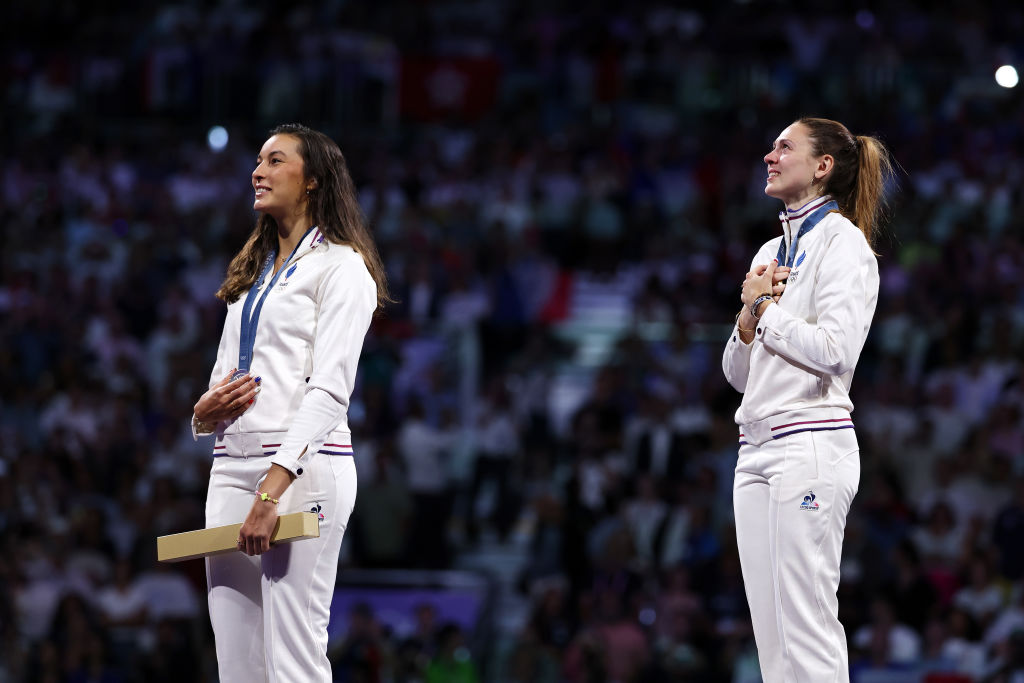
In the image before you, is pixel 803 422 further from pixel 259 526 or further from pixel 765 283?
pixel 259 526

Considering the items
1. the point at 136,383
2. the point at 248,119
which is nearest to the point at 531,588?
the point at 136,383

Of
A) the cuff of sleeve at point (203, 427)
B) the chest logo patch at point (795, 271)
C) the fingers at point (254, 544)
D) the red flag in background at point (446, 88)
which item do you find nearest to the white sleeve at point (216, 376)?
the cuff of sleeve at point (203, 427)

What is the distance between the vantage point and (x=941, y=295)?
11742mm

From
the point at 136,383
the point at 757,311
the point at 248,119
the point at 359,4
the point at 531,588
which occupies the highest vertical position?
the point at 359,4

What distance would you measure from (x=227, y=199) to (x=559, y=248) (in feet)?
11.7

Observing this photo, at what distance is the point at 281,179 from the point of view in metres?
4.35

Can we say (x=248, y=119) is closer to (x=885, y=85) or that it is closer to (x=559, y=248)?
(x=559, y=248)

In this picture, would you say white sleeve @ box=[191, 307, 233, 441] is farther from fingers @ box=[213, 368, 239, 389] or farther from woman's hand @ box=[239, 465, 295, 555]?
woman's hand @ box=[239, 465, 295, 555]

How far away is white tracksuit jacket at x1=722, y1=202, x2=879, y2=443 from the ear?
138mm

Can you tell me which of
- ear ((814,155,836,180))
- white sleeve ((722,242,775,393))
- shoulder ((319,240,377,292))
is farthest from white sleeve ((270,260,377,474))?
ear ((814,155,836,180))

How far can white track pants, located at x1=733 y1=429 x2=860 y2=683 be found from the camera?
13.0 feet

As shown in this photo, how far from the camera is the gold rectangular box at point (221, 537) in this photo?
3833mm

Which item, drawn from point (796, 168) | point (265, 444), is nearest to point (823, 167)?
point (796, 168)

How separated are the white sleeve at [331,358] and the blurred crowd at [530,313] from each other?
498 centimetres
